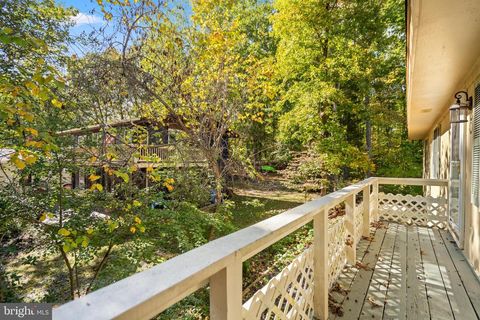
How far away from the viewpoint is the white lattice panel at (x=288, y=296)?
144cm

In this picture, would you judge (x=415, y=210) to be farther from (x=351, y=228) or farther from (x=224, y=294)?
(x=224, y=294)

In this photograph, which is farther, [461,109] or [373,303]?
[461,109]

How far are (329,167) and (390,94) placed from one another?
20.2 feet

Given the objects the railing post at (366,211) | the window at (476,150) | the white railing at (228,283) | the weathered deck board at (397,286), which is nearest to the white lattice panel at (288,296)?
the white railing at (228,283)

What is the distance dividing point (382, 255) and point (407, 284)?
87 centimetres

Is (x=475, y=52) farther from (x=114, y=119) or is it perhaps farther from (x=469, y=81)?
(x=114, y=119)

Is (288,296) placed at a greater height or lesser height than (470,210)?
lesser

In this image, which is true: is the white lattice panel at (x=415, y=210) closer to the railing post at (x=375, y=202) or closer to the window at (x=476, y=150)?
the railing post at (x=375, y=202)

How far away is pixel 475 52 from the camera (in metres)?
3.13

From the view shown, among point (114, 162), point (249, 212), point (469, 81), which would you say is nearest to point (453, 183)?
point (469, 81)

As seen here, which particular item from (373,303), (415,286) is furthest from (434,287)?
(373,303)

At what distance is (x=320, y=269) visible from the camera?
7.68ft

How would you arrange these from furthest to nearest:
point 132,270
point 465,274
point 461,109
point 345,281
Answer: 1. point 132,270
2. point 461,109
3. point 465,274
4. point 345,281

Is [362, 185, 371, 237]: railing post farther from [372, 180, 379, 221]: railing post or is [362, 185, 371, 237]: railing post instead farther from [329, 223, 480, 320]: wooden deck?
[372, 180, 379, 221]: railing post
